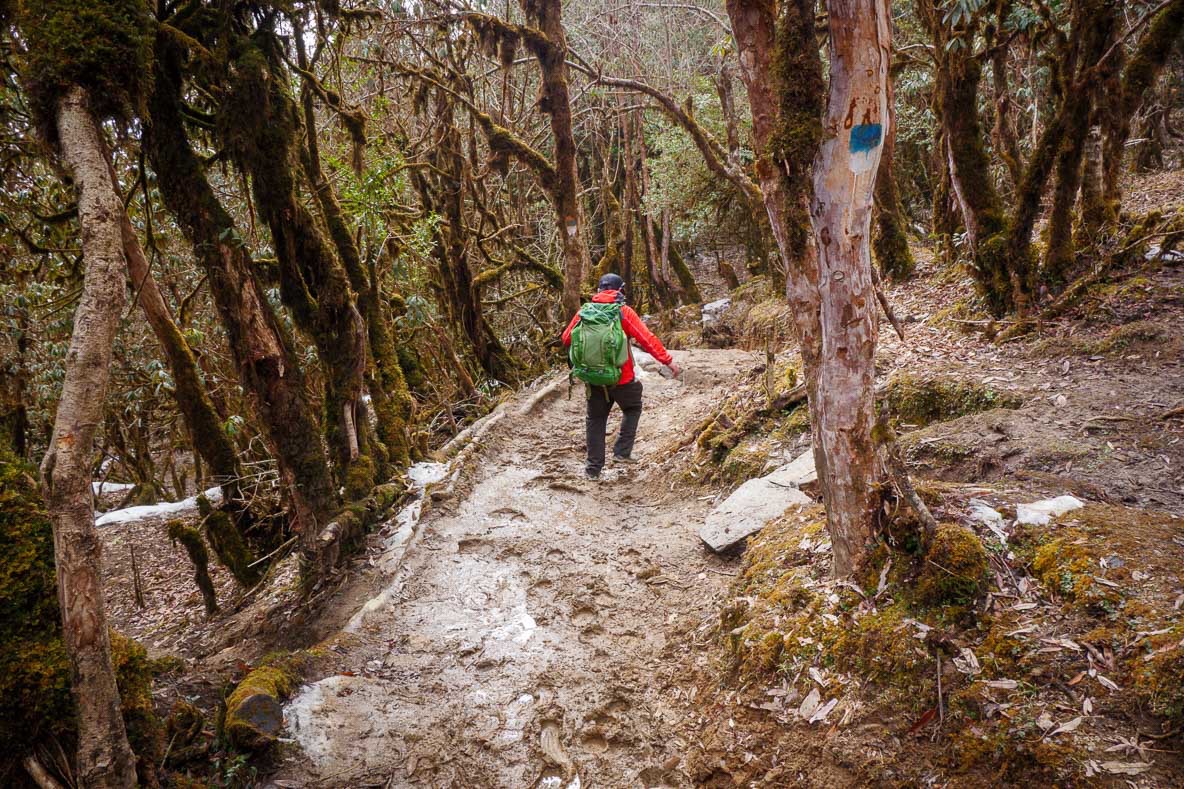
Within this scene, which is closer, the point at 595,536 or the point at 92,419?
the point at 92,419

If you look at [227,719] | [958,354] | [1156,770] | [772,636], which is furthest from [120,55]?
[958,354]

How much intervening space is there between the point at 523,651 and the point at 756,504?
2.11 meters

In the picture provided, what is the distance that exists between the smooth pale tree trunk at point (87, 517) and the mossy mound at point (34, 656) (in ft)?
0.67

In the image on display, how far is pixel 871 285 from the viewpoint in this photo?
2.82 meters

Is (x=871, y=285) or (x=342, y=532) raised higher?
(x=871, y=285)

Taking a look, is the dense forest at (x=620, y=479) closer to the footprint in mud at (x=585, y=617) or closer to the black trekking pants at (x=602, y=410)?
the footprint in mud at (x=585, y=617)

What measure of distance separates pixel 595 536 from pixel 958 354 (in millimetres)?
3867

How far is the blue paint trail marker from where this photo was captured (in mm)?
2625

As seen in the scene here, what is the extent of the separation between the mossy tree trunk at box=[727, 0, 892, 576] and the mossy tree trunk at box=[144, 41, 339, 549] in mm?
4003

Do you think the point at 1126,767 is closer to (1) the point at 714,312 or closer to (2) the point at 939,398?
(2) the point at 939,398

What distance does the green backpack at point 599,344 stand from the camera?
6.45 meters

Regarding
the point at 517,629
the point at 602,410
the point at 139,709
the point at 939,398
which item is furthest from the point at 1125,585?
the point at 602,410

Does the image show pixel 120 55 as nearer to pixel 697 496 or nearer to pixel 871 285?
pixel 871 285

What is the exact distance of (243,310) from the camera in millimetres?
4770
